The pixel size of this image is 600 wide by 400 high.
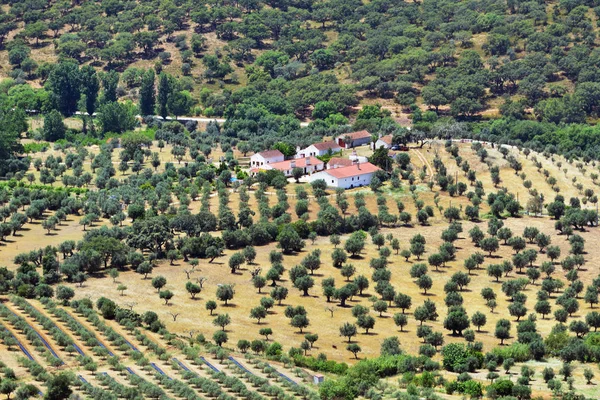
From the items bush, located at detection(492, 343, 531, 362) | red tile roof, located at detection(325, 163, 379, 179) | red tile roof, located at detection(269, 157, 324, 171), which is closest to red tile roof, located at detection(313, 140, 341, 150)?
red tile roof, located at detection(269, 157, 324, 171)

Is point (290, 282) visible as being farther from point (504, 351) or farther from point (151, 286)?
point (504, 351)

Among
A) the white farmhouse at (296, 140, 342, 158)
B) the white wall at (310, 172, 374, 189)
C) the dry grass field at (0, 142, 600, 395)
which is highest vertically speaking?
the white farmhouse at (296, 140, 342, 158)

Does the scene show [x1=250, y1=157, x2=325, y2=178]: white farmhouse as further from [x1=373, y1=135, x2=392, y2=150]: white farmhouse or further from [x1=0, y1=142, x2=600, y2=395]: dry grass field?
[x1=373, y1=135, x2=392, y2=150]: white farmhouse

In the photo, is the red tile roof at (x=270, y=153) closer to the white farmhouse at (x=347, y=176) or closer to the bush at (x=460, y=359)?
the white farmhouse at (x=347, y=176)

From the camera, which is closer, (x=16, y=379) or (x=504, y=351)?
(x=16, y=379)

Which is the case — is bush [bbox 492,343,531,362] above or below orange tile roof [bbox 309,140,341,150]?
below

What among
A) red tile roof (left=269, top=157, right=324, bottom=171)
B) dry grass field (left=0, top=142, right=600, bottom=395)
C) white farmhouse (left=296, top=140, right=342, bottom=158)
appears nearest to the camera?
dry grass field (left=0, top=142, right=600, bottom=395)

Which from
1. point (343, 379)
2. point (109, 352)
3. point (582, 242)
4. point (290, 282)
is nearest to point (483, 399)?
→ point (343, 379)

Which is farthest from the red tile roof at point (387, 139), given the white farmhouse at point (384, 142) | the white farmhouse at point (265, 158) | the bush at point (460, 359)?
the bush at point (460, 359)
